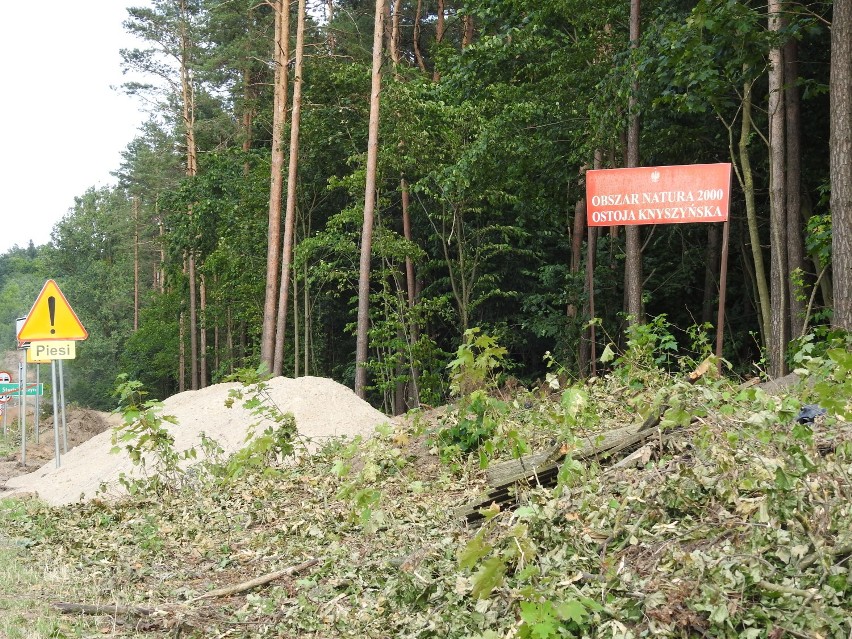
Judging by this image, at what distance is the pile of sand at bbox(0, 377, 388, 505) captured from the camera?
14109mm

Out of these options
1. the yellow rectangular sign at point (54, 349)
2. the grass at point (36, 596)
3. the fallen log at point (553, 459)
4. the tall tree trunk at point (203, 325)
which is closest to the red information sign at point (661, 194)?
the fallen log at point (553, 459)

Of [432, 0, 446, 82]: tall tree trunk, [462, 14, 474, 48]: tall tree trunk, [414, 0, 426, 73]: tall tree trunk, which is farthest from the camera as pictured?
[414, 0, 426, 73]: tall tree trunk

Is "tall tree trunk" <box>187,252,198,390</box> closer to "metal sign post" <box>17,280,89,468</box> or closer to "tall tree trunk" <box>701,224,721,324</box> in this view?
"tall tree trunk" <box>701,224,721,324</box>

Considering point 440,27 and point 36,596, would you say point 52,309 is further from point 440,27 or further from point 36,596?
point 440,27

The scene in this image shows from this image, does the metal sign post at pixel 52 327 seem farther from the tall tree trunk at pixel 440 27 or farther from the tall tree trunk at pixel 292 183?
the tall tree trunk at pixel 440 27

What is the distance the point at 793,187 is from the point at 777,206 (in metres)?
2.29

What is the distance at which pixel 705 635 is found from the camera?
419cm

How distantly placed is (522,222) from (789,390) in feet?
60.1

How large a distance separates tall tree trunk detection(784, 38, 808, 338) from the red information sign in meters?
3.77

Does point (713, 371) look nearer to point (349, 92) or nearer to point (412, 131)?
point (412, 131)

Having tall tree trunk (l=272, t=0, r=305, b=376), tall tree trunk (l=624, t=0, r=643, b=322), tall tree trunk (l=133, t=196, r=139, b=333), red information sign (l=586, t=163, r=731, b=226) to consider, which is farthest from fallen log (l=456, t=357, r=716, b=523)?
tall tree trunk (l=133, t=196, r=139, b=333)

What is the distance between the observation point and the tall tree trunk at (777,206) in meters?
13.7

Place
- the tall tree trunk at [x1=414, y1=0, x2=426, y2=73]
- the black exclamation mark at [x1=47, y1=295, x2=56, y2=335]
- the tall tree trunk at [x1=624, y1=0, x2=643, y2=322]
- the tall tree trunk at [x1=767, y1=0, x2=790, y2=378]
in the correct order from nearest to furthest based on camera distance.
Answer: the tall tree trunk at [x1=767, y1=0, x2=790, y2=378] → the black exclamation mark at [x1=47, y1=295, x2=56, y2=335] → the tall tree trunk at [x1=624, y1=0, x2=643, y2=322] → the tall tree trunk at [x1=414, y1=0, x2=426, y2=73]

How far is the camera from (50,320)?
15891mm
